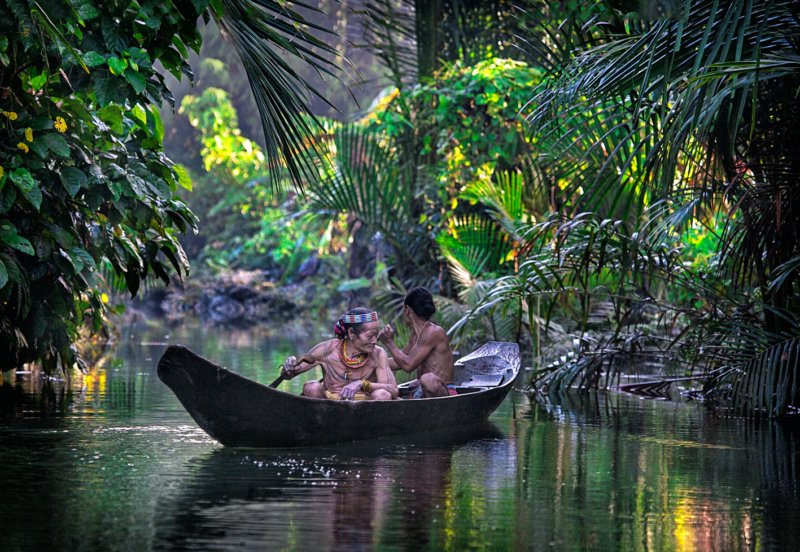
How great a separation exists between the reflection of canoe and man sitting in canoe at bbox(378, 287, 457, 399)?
0.71m

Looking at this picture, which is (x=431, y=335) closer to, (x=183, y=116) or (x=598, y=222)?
(x=598, y=222)

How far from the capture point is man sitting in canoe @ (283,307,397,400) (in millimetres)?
9734

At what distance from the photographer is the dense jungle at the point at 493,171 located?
25.9 feet

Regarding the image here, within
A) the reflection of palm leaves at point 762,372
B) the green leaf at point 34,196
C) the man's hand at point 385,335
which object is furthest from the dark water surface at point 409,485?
the green leaf at point 34,196

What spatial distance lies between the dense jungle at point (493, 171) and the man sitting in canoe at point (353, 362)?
3.79 feet

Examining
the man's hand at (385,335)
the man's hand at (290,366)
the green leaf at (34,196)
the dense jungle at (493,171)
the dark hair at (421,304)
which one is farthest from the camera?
the dark hair at (421,304)

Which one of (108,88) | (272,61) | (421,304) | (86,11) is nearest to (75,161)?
(108,88)

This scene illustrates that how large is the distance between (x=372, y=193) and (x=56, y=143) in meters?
11.3

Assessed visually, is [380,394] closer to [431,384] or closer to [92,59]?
[431,384]

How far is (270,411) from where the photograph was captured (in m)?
8.64

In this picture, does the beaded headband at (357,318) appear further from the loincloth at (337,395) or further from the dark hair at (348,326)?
the loincloth at (337,395)

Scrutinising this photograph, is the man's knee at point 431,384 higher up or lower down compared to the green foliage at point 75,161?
lower down

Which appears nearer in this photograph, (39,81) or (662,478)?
(662,478)

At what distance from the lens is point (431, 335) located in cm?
1102
